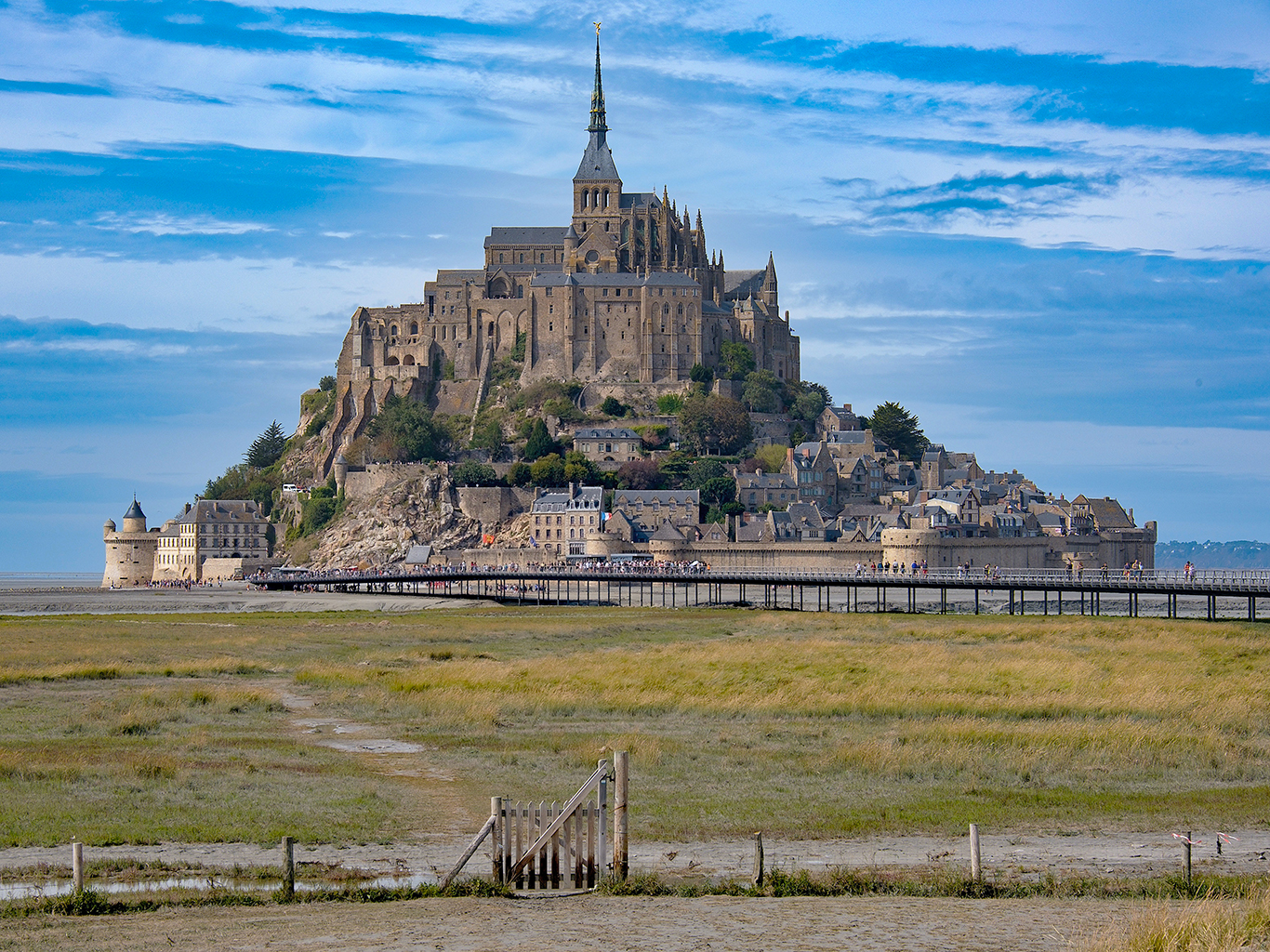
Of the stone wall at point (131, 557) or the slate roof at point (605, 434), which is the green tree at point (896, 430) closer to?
the slate roof at point (605, 434)

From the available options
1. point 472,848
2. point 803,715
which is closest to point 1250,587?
point 803,715

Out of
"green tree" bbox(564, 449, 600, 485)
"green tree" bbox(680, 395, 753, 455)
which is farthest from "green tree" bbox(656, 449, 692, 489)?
"green tree" bbox(564, 449, 600, 485)

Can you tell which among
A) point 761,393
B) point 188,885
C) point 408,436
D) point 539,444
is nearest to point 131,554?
point 408,436

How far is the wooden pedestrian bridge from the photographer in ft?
236

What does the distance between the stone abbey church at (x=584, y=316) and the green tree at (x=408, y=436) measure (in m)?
5.53

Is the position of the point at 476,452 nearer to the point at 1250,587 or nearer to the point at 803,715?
the point at 1250,587

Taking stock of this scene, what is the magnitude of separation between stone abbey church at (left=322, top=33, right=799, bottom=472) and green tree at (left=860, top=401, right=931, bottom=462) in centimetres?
1056

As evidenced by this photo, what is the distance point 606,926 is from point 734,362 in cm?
12055

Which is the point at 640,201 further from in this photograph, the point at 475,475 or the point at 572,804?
the point at 572,804

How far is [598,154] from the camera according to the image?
147375 millimetres

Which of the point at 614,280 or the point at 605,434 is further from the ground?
the point at 614,280

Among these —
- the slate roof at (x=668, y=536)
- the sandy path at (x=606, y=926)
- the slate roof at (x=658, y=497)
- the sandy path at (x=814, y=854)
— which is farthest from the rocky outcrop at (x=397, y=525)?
the sandy path at (x=606, y=926)

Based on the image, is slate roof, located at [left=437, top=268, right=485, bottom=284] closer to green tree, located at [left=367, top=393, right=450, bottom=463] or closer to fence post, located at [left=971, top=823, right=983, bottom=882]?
green tree, located at [left=367, top=393, right=450, bottom=463]

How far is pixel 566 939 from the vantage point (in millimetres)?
14766
